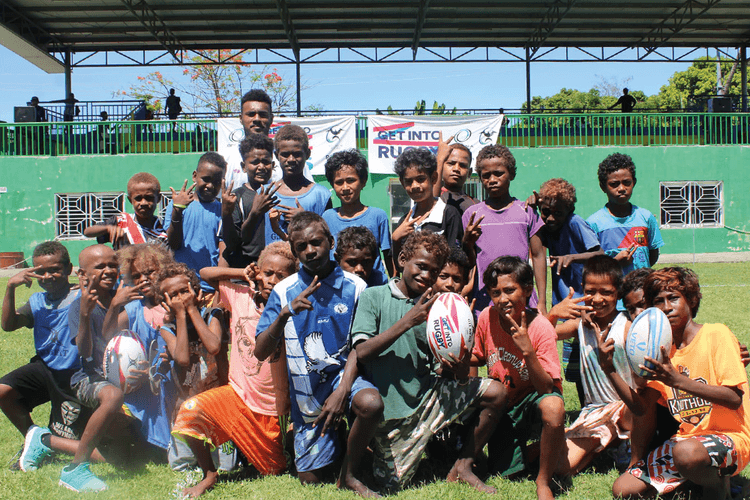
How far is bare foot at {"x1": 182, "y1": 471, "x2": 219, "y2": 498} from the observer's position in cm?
350

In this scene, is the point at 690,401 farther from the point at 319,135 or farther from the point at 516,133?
the point at 516,133

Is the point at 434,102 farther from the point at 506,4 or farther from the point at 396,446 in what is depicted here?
the point at 396,446

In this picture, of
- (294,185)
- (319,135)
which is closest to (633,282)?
(294,185)

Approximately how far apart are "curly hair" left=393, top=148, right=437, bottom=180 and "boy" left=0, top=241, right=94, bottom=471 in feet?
7.81

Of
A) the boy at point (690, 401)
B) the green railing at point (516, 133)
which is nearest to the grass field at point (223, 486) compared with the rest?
the boy at point (690, 401)

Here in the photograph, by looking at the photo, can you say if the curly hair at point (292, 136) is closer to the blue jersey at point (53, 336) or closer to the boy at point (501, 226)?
the boy at point (501, 226)

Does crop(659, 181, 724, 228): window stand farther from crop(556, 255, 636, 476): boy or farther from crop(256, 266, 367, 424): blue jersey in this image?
crop(256, 266, 367, 424): blue jersey

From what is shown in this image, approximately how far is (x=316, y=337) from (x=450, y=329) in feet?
2.67

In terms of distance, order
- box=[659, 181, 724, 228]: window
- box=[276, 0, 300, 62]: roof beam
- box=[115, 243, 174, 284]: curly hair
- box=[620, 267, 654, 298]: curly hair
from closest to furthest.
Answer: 1. box=[620, 267, 654, 298]: curly hair
2. box=[115, 243, 174, 284]: curly hair
3. box=[276, 0, 300, 62]: roof beam
4. box=[659, 181, 724, 228]: window

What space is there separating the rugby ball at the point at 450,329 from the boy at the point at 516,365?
0.27 meters

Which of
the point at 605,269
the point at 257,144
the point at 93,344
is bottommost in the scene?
the point at 93,344

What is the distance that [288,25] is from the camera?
755 inches

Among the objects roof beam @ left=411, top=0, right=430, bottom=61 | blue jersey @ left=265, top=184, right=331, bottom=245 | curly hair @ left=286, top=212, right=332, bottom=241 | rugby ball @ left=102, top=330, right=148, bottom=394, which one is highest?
roof beam @ left=411, top=0, right=430, bottom=61

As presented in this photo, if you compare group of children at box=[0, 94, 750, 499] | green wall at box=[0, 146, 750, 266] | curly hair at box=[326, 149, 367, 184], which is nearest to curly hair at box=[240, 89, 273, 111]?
group of children at box=[0, 94, 750, 499]
